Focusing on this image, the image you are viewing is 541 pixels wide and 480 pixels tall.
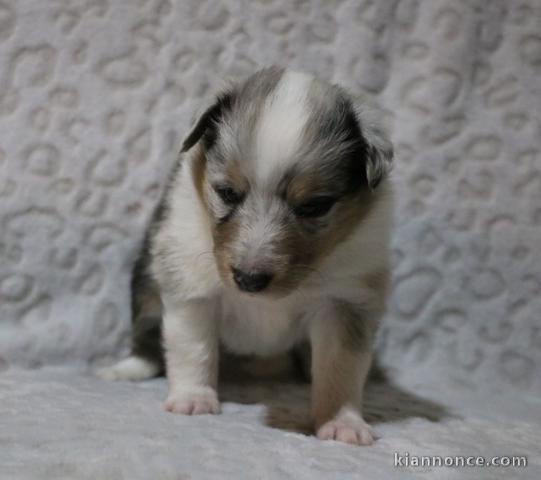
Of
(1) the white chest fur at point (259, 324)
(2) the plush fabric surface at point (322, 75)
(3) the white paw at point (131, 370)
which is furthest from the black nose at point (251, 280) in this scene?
(3) the white paw at point (131, 370)

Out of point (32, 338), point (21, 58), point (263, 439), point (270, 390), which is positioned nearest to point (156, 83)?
point (21, 58)

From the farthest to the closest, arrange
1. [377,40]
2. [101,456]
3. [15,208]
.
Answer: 1. [377,40]
2. [15,208]
3. [101,456]

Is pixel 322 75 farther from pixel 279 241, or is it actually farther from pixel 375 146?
pixel 279 241

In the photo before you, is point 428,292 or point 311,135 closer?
point 311,135

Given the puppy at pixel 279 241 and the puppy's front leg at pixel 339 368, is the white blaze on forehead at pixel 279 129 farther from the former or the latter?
the puppy's front leg at pixel 339 368

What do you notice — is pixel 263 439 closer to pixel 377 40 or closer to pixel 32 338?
pixel 32 338

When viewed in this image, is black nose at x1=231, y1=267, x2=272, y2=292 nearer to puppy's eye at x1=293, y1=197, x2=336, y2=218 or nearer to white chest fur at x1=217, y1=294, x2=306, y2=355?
puppy's eye at x1=293, y1=197, x2=336, y2=218

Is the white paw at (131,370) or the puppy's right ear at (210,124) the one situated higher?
the puppy's right ear at (210,124)

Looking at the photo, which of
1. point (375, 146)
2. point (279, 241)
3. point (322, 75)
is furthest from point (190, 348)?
point (322, 75)
